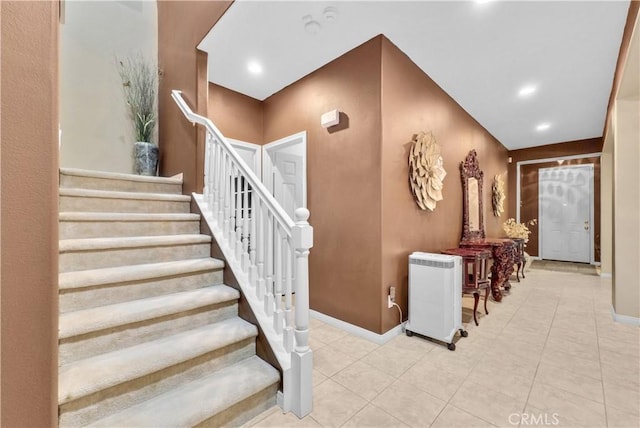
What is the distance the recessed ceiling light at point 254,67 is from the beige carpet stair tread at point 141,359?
2.64 metres

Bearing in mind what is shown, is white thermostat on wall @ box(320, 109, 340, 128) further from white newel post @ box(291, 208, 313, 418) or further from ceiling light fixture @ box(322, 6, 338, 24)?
white newel post @ box(291, 208, 313, 418)

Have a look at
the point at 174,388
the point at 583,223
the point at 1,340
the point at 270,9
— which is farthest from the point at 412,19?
the point at 583,223

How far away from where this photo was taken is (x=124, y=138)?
10.9 feet

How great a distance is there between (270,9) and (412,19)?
1.17m

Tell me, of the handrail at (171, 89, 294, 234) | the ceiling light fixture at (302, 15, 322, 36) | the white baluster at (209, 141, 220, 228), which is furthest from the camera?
the white baluster at (209, 141, 220, 228)

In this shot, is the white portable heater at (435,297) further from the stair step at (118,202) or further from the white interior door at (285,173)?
the stair step at (118,202)

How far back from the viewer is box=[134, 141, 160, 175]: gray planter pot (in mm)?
2965

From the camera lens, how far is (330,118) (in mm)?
2715

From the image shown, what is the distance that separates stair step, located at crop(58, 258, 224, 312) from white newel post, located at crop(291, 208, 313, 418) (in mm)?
831

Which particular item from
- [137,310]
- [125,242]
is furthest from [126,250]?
[137,310]

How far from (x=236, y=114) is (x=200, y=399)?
3196 millimetres

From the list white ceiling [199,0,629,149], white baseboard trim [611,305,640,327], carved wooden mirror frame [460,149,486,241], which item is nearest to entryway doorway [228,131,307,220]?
white ceiling [199,0,629,149]

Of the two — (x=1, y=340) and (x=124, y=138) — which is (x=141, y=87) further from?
(x=1, y=340)

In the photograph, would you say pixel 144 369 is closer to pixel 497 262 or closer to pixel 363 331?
pixel 363 331
